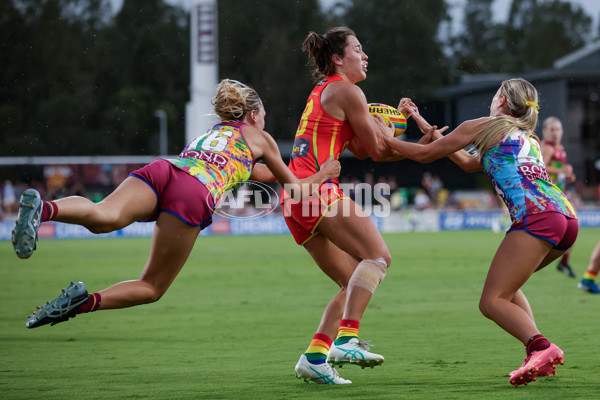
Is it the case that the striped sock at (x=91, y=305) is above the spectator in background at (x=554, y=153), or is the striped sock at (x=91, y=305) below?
below

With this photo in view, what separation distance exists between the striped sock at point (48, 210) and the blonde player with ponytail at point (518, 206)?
246cm

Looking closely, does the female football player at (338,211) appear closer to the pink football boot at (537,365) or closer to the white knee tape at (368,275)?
the white knee tape at (368,275)

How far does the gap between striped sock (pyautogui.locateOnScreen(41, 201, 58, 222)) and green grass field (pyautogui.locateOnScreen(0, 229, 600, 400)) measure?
1.21 meters

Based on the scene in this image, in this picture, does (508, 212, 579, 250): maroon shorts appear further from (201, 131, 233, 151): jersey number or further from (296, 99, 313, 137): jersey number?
(201, 131, 233, 151): jersey number

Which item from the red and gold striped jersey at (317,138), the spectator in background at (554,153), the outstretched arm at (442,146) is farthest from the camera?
the spectator in background at (554,153)

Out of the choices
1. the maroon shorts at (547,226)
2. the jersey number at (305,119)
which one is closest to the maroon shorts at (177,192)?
the jersey number at (305,119)

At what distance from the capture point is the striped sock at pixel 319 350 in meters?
6.26

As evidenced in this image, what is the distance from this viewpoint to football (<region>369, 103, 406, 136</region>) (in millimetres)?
6777

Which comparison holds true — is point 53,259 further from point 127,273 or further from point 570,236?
point 570,236

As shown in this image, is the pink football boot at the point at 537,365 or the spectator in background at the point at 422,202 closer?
the pink football boot at the point at 537,365

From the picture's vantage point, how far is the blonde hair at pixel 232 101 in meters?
6.35

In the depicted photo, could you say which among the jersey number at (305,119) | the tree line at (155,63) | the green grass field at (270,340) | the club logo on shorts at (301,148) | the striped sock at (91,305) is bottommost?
the green grass field at (270,340)

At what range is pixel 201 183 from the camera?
5953 mm

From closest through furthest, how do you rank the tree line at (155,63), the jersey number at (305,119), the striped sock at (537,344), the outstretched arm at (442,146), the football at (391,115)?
the striped sock at (537,344), the outstretched arm at (442,146), the jersey number at (305,119), the football at (391,115), the tree line at (155,63)
